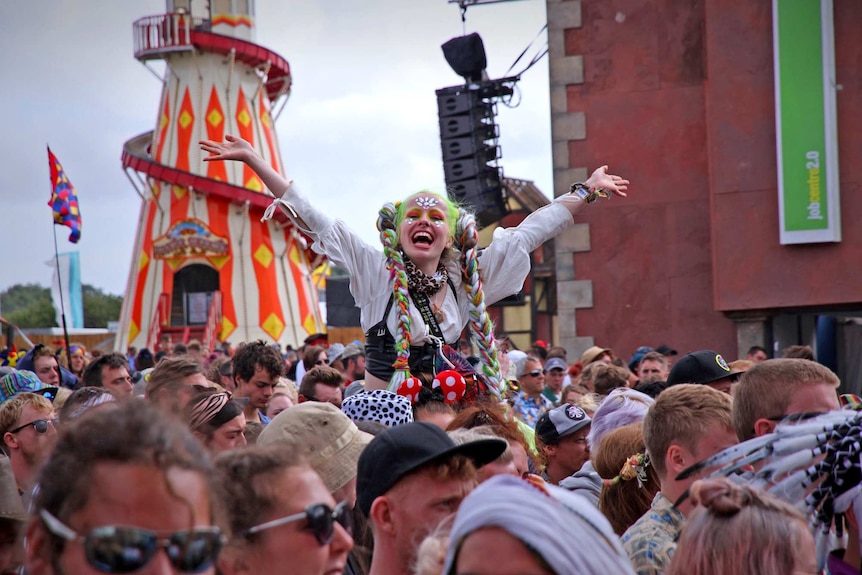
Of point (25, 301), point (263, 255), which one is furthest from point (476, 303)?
point (25, 301)

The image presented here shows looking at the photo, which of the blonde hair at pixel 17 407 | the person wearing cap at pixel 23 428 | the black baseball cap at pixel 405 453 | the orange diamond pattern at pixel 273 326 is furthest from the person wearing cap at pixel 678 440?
the orange diamond pattern at pixel 273 326

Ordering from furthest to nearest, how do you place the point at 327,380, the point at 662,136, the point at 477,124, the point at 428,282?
→ 1. the point at 477,124
2. the point at 662,136
3. the point at 327,380
4. the point at 428,282

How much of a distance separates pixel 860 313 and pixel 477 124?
6.85m

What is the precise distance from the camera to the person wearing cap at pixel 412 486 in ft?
9.26

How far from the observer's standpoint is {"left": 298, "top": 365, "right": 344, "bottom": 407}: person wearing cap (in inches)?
269

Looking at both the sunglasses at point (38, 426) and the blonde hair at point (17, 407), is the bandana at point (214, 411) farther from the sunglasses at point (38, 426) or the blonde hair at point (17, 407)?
the blonde hair at point (17, 407)

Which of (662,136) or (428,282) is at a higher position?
(662,136)

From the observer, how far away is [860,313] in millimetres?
13984

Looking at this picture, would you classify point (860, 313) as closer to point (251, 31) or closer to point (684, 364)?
Result: point (684, 364)

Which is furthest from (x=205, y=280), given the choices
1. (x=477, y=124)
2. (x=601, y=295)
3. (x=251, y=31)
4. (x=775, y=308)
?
(x=775, y=308)

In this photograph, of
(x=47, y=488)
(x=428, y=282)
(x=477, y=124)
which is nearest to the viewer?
(x=47, y=488)

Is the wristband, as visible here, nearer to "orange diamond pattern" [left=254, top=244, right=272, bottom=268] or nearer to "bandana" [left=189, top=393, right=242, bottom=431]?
"bandana" [left=189, top=393, right=242, bottom=431]

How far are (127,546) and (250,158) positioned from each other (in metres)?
3.41

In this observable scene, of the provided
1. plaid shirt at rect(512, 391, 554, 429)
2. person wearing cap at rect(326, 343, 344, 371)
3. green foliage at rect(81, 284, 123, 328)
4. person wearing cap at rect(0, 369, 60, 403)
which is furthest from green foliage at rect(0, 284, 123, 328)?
person wearing cap at rect(0, 369, 60, 403)
